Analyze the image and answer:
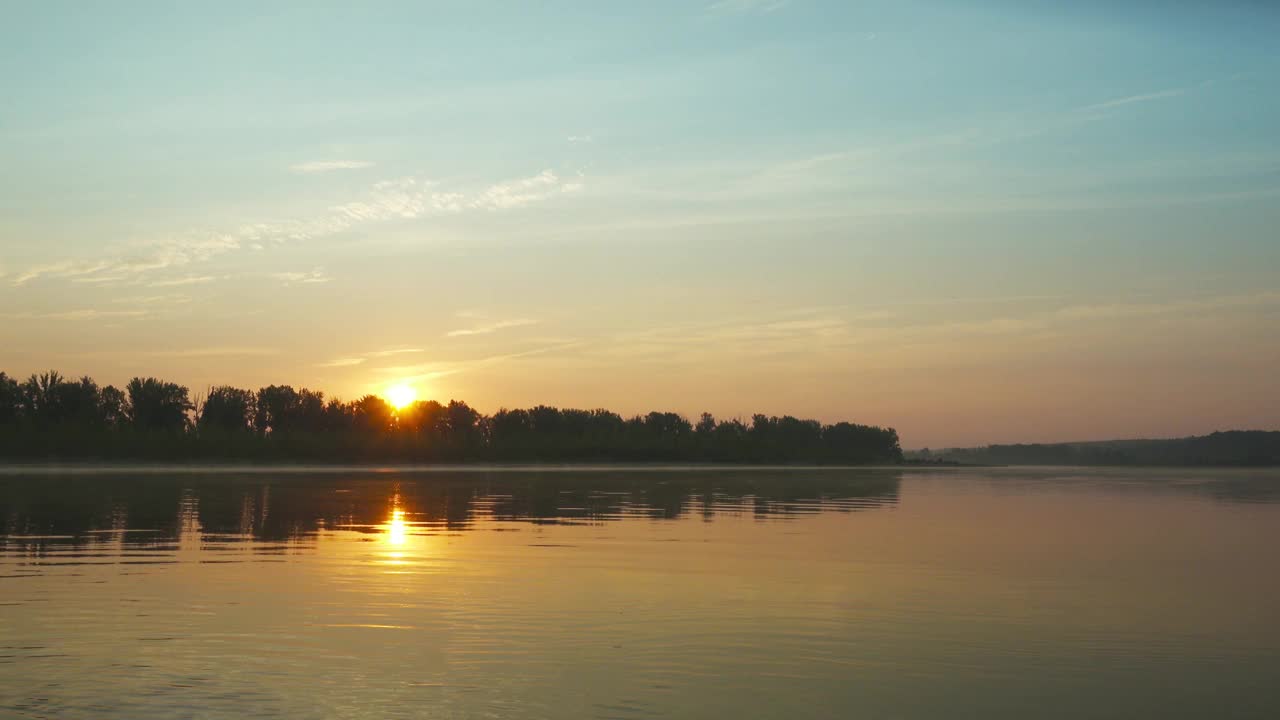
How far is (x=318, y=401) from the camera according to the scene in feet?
385

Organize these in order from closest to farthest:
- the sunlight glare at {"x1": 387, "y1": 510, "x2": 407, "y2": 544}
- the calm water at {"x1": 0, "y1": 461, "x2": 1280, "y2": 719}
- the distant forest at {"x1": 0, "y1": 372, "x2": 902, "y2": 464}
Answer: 1. the calm water at {"x1": 0, "y1": 461, "x2": 1280, "y2": 719}
2. the sunlight glare at {"x1": 387, "y1": 510, "x2": 407, "y2": 544}
3. the distant forest at {"x1": 0, "y1": 372, "x2": 902, "y2": 464}

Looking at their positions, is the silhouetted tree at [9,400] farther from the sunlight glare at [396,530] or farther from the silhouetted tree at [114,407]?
the sunlight glare at [396,530]

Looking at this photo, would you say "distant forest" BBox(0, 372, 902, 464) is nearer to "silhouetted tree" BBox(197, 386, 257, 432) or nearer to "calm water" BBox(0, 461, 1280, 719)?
"silhouetted tree" BBox(197, 386, 257, 432)

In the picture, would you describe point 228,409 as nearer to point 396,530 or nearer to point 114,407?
point 114,407

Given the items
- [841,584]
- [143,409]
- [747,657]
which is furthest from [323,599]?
[143,409]

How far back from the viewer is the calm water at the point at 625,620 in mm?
10180

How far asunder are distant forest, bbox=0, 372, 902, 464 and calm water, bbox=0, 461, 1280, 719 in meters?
65.2

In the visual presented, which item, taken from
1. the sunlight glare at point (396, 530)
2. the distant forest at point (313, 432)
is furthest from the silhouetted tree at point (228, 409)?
the sunlight glare at point (396, 530)

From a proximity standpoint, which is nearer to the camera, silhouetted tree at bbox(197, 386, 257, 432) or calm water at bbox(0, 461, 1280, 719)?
calm water at bbox(0, 461, 1280, 719)

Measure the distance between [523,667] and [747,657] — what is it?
2.52m

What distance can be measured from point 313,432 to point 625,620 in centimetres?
10397

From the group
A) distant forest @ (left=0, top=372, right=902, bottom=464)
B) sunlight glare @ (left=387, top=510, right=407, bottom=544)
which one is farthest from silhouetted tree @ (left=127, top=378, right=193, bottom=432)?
sunlight glare @ (left=387, top=510, right=407, bottom=544)

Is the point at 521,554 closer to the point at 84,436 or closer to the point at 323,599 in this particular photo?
the point at 323,599

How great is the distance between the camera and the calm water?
10.2 m
